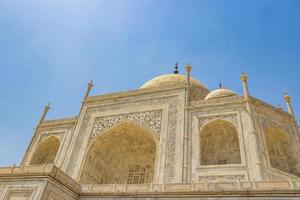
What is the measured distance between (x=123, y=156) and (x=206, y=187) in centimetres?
808

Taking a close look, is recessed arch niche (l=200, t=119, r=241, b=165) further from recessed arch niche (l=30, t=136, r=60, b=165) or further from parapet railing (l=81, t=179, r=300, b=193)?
recessed arch niche (l=30, t=136, r=60, b=165)

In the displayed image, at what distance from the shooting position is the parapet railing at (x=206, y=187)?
Result: 8.34 meters

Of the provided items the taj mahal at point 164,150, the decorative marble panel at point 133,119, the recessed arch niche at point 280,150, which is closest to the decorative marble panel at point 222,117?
the taj mahal at point 164,150

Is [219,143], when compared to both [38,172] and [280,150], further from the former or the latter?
[38,172]

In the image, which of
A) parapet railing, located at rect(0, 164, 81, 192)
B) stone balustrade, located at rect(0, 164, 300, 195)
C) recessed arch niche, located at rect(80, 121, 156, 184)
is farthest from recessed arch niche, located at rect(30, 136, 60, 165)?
parapet railing, located at rect(0, 164, 81, 192)

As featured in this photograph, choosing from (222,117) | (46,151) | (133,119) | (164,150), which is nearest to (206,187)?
(164,150)

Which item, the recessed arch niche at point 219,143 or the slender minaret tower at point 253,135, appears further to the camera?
the recessed arch niche at point 219,143

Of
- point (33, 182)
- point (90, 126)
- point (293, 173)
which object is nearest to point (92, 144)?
point (90, 126)

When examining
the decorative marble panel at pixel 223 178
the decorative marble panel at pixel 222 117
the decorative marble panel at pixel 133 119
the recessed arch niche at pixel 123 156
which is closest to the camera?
the decorative marble panel at pixel 223 178

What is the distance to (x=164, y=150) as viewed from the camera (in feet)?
42.2

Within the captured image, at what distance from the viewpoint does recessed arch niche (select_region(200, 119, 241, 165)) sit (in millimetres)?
13000

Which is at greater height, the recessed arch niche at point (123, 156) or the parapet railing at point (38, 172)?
the recessed arch niche at point (123, 156)

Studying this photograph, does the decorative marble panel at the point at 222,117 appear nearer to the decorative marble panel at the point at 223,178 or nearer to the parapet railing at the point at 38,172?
the decorative marble panel at the point at 223,178

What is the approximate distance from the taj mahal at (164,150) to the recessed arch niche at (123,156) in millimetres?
60
